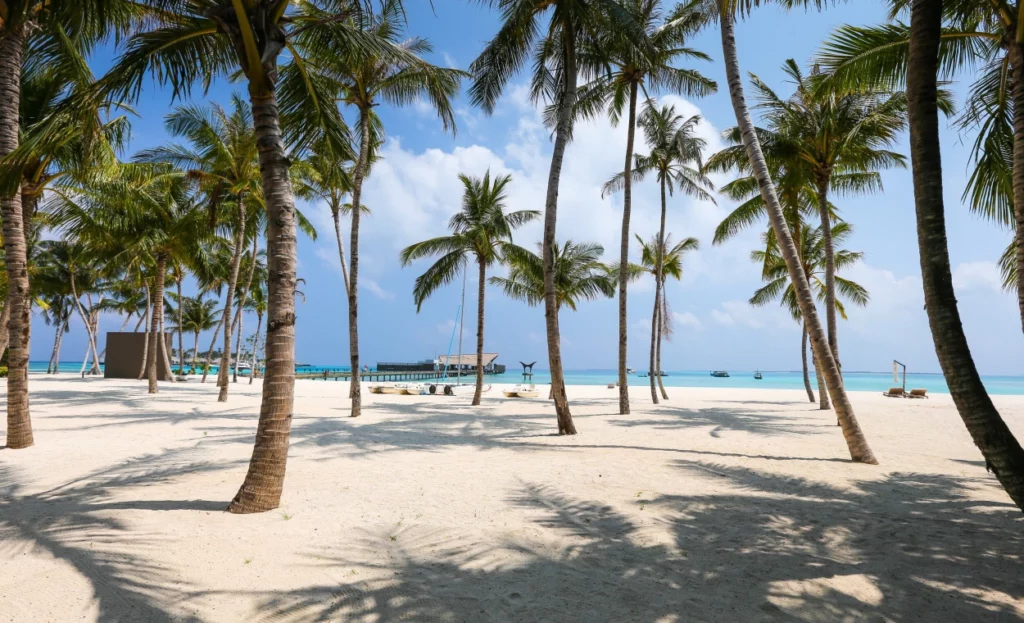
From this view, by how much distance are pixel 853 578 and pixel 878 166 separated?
14988 mm

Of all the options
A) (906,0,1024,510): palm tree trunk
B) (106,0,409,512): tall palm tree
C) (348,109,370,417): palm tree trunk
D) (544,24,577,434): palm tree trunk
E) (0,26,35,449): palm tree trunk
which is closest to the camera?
(906,0,1024,510): palm tree trunk

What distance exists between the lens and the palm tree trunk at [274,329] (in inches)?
179

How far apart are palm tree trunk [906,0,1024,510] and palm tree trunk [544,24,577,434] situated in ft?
22.7

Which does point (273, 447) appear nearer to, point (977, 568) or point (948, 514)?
point (977, 568)

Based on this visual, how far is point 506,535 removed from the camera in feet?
13.8

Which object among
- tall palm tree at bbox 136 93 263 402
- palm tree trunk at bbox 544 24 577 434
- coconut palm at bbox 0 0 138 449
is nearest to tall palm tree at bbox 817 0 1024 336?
palm tree trunk at bbox 544 24 577 434

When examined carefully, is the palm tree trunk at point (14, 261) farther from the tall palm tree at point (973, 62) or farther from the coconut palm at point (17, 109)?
the tall palm tree at point (973, 62)

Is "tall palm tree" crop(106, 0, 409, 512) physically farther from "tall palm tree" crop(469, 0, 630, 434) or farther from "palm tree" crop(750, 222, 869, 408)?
"palm tree" crop(750, 222, 869, 408)

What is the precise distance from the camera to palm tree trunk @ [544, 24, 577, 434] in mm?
10047

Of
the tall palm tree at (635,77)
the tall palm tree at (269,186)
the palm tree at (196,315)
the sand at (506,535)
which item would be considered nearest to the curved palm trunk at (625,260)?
the tall palm tree at (635,77)

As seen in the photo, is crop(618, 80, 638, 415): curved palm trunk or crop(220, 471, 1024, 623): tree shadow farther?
crop(618, 80, 638, 415): curved palm trunk

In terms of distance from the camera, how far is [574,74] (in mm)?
10117

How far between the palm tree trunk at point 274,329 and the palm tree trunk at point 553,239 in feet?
19.6

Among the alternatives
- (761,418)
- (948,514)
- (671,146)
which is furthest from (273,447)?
(671,146)
